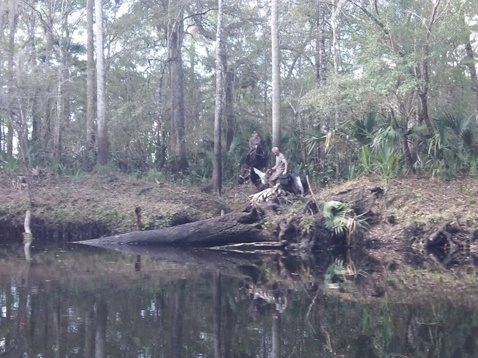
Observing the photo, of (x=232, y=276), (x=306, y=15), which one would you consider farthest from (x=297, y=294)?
(x=306, y=15)

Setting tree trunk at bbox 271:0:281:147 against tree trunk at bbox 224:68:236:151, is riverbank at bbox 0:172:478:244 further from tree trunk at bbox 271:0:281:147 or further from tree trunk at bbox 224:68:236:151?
tree trunk at bbox 224:68:236:151

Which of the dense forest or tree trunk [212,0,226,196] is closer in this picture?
the dense forest

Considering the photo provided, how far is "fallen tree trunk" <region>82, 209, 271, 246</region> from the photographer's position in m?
17.9

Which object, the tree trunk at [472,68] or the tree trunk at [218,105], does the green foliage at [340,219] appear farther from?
the tree trunk at [472,68]

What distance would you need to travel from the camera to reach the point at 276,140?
22656 millimetres

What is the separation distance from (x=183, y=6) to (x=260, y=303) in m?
18.0

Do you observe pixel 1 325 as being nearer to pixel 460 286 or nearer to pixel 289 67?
pixel 460 286

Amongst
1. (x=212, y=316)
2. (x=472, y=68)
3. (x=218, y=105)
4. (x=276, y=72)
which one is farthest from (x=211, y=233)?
(x=472, y=68)

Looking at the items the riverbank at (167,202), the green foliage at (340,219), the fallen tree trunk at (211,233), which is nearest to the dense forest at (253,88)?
the riverbank at (167,202)

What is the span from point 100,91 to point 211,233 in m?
10.1

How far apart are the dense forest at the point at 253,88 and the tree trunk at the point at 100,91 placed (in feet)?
0.15

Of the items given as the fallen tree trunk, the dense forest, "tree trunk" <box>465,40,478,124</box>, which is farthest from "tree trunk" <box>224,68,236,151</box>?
the fallen tree trunk

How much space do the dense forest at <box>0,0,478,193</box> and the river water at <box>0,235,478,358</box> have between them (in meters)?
7.92

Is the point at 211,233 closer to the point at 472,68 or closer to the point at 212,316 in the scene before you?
the point at 212,316
